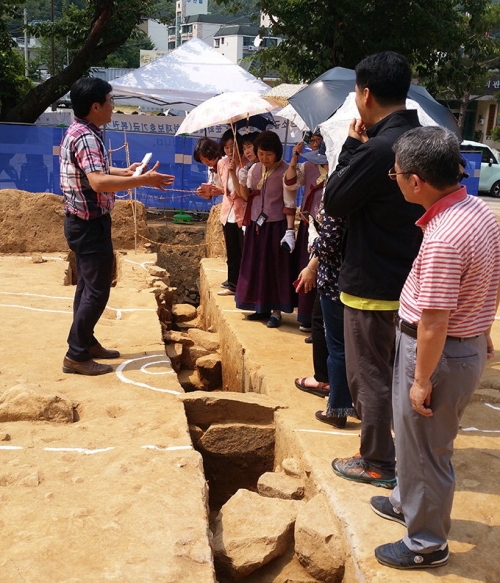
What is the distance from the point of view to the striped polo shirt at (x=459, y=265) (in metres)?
2.38

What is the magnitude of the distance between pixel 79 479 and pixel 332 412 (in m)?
1.45

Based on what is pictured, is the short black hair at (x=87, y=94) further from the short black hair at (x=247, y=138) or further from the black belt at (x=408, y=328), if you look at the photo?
the black belt at (x=408, y=328)

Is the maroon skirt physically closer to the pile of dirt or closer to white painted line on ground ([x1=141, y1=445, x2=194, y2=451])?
white painted line on ground ([x1=141, y1=445, x2=194, y2=451])

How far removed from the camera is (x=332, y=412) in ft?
13.1

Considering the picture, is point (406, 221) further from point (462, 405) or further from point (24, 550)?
point (24, 550)

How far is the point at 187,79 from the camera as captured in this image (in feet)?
45.3

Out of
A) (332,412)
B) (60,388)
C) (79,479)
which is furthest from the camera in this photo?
(60,388)

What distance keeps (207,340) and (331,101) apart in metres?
2.80

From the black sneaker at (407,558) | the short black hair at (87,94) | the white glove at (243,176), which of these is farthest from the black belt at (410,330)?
the white glove at (243,176)

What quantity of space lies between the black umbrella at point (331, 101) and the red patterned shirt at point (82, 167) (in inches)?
60.9

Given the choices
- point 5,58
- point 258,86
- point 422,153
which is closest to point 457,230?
point 422,153

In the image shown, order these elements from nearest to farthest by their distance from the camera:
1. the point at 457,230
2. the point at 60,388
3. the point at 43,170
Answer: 1. the point at 457,230
2. the point at 60,388
3. the point at 43,170

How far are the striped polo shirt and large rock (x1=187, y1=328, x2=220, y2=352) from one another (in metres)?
4.40

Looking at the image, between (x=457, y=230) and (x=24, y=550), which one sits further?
(x=24, y=550)
